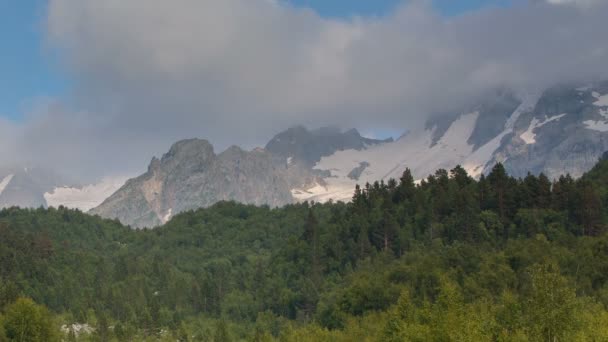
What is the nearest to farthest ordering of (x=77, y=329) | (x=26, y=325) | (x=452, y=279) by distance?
(x=452, y=279), (x=26, y=325), (x=77, y=329)

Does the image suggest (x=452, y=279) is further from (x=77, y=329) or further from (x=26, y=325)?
(x=77, y=329)

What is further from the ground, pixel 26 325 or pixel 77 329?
pixel 26 325

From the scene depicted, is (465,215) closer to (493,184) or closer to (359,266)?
(493,184)

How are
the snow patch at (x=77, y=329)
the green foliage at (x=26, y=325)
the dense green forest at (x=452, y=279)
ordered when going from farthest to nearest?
1. the snow patch at (x=77, y=329)
2. the green foliage at (x=26, y=325)
3. the dense green forest at (x=452, y=279)

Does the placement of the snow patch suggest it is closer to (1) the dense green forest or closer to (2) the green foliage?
(1) the dense green forest

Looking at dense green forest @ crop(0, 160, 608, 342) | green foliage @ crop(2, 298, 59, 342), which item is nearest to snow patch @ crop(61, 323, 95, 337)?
dense green forest @ crop(0, 160, 608, 342)

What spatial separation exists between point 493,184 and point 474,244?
2053cm

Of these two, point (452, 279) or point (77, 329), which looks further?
point (77, 329)

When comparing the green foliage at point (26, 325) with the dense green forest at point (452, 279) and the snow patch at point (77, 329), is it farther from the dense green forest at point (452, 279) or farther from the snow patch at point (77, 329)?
the snow patch at point (77, 329)

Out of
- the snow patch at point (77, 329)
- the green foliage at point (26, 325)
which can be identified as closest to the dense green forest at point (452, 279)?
the green foliage at point (26, 325)

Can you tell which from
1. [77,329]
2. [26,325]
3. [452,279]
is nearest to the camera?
[452,279]

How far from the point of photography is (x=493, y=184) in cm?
18312

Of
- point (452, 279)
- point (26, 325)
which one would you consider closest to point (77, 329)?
point (26, 325)

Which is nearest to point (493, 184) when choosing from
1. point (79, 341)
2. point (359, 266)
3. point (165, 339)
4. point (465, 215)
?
point (465, 215)
